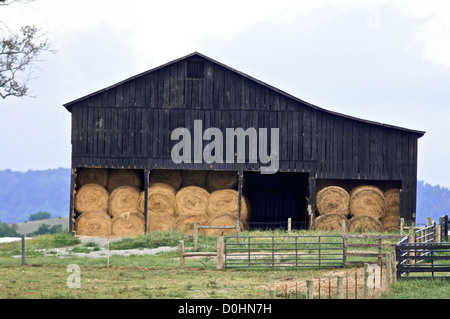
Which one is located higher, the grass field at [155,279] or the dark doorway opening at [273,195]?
the dark doorway opening at [273,195]

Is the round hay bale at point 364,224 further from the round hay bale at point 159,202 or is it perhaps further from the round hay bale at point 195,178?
the round hay bale at point 159,202

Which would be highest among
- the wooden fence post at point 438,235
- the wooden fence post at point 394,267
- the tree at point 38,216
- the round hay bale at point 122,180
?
the round hay bale at point 122,180

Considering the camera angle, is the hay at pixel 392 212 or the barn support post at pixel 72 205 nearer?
the barn support post at pixel 72 205

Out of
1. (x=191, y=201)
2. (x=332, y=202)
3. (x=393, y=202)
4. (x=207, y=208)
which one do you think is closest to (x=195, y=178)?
(x=191, y=201)

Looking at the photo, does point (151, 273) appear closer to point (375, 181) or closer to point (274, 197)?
point (375, 181)

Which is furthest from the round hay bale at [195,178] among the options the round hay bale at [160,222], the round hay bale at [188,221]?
the round hay bale at [160,222]

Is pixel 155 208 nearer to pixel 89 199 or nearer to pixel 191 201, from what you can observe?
pixel 191 201

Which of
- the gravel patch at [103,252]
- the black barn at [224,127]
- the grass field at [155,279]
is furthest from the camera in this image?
the black barn at [224,127]

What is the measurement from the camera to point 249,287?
1903 cm

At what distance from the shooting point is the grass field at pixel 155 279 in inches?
696

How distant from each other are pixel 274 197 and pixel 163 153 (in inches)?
365

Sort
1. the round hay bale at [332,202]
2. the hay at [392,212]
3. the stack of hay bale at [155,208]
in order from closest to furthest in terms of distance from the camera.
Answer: the round hay bale at [332,202]
the stack of hay bale at [155,208]
the hay at [392,212]

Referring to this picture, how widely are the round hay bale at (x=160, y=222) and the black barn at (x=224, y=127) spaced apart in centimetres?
197
